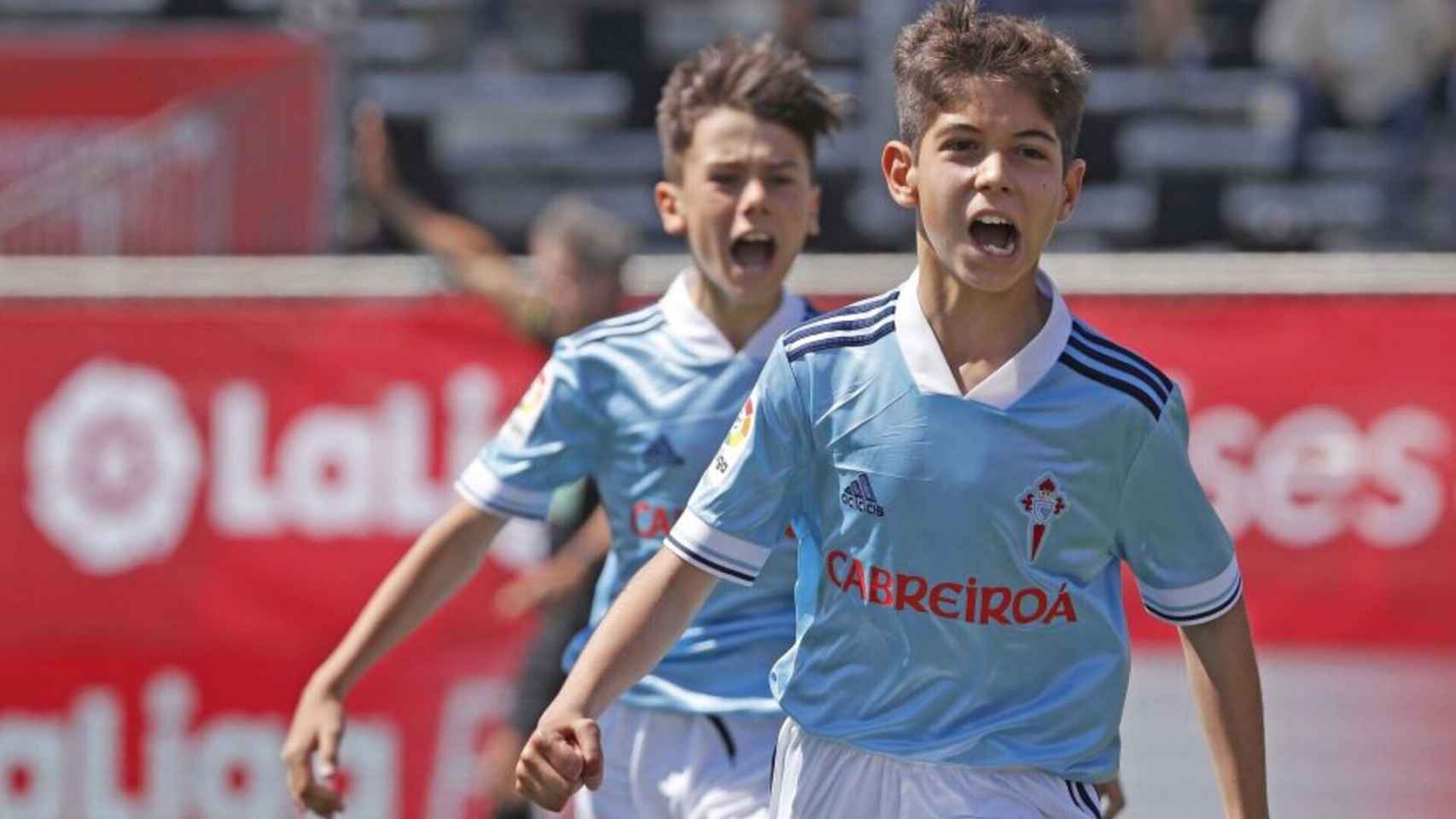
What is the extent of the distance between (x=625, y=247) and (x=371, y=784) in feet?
6.46

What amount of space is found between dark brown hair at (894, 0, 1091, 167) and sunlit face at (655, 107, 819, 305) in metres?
1.08

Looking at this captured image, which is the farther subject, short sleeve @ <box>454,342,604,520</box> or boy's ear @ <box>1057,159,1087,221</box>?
short sleeve @ <box>454,342,604,520</box>

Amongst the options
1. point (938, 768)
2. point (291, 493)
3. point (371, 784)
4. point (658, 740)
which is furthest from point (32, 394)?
point (938, 768)

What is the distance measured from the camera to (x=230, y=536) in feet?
26.6

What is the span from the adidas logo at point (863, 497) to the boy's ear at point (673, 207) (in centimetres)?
145

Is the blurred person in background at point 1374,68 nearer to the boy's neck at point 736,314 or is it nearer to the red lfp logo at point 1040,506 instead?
the boy's neck at point 736,314

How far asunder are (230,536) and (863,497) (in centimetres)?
476

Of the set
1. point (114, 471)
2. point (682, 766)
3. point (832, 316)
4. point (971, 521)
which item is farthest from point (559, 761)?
point (114, 471)

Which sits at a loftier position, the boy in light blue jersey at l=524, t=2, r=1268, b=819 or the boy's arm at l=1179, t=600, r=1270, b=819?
→ the boy in light blue jersey at l=524, t=2, r=1268, b=819

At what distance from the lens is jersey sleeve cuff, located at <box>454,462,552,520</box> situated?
4816 mm

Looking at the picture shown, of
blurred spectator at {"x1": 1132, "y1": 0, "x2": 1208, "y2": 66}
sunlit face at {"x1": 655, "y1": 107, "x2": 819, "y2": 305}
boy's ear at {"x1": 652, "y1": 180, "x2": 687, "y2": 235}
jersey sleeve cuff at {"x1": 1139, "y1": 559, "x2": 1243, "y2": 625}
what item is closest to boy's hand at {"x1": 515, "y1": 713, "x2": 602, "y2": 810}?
jersey sleeve cuff at {"x1": 1139, "y1": 559, "x2": 1243, "y2": 625}

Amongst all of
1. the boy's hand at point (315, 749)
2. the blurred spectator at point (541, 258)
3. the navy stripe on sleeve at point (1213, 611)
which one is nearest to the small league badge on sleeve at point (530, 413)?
the boy's hand at point (315, 749)

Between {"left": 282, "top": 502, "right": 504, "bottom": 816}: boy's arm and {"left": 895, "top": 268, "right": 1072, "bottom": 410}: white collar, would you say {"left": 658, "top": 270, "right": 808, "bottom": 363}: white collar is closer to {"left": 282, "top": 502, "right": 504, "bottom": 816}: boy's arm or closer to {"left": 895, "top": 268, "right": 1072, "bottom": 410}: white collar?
{"left": 282, "top": 502, "right": 504, "bottom": 816}: boy's arm

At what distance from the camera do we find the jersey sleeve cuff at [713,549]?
3715 mm
